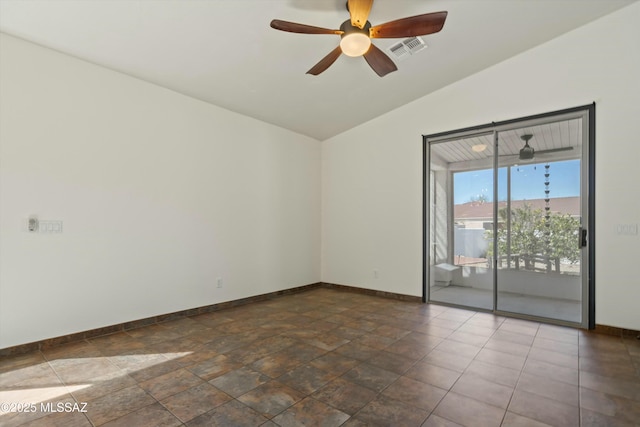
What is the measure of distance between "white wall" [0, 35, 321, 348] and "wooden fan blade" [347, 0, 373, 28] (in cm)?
268

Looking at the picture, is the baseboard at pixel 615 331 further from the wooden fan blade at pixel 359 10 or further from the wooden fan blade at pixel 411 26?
the wooden fan blade at pixel 359 10

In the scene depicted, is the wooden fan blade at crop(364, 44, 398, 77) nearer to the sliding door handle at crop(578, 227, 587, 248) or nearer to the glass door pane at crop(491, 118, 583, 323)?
the glass door pane at crop(491, 118, 583, 323)

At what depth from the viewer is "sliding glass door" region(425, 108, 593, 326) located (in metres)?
3.87

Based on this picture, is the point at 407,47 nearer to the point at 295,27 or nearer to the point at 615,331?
the point at 295,27

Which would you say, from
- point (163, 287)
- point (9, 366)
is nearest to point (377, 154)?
point (163, 287)

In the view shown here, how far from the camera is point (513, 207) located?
14.1 ft

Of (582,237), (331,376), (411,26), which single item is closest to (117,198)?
(331,376)

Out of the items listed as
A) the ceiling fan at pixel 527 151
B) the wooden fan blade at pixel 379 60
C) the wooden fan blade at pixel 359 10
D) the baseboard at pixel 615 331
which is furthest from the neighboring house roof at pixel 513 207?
the wooden fan blade at pixel 359 10

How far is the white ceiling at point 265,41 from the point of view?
274 cm

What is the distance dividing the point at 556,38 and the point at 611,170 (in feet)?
5.72

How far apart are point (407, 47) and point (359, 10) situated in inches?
53.5

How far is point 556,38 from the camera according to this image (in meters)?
Answer: 3.85

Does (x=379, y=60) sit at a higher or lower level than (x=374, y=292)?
higher

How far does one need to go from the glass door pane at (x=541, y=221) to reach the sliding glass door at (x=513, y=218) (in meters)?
0.01
